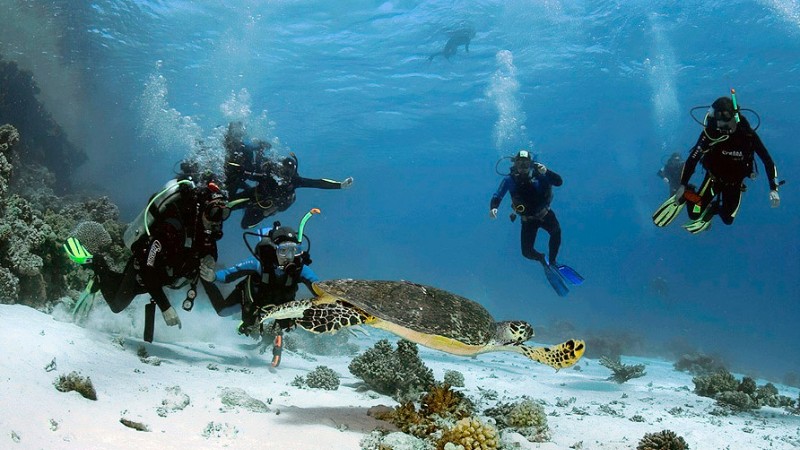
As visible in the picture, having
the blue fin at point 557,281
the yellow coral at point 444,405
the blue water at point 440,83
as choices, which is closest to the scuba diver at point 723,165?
the blue fin at point 557,281

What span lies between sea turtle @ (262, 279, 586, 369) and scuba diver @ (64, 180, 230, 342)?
2.18 meters

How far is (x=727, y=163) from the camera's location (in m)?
7.12

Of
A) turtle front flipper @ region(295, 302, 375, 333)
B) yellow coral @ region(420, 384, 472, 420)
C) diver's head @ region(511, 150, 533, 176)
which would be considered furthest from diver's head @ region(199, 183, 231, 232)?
diver's head @ region(511, 150, 533, 176)

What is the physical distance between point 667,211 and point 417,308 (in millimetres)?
5783

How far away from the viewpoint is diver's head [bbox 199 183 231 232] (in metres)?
6.03

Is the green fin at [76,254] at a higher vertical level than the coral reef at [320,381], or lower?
higher

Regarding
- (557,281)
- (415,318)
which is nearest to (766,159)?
(557,281)

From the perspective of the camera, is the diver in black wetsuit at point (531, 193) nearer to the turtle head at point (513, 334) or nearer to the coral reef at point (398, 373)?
the coral reef at point (398, 373)

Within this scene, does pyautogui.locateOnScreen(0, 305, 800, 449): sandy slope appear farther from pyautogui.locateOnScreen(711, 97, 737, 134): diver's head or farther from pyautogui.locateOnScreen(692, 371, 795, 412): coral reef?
pyautogui.locateOnScreen(711, 97, 737, 134): diver's head

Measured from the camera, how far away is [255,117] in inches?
1581

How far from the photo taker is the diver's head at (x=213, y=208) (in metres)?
6.03

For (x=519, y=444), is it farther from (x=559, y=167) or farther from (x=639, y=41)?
(x=559, y=167)

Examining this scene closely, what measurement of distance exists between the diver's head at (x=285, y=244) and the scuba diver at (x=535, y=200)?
18.3 ft

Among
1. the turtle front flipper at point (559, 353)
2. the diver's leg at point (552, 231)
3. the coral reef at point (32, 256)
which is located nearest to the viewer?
the turtle front flipper at point (559, 353)
